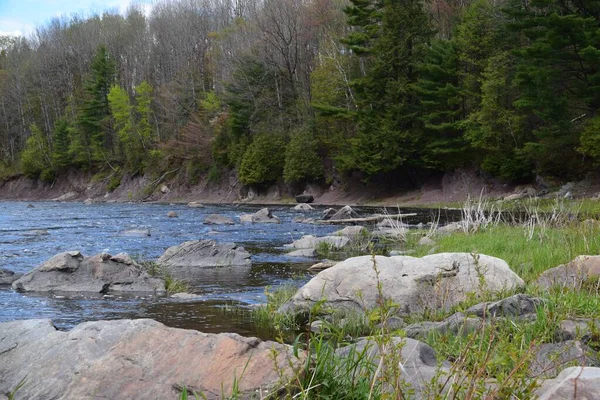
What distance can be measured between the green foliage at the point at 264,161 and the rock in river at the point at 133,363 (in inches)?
1764

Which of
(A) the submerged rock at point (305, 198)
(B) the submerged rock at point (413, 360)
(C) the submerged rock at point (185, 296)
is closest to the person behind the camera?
(B) the submerged rock at point (413, 360)

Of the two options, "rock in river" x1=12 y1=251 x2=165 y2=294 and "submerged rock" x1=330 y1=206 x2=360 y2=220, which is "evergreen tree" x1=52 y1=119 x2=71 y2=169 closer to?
"submerged rock" x1=330 y1=206 x2=360 y2=220

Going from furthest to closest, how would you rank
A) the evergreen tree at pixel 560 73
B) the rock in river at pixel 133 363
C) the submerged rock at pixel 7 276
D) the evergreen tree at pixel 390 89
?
the evergreen tree at pixel 390 89, the evergreen tree at pixel 560 73, the submerged rock at pixel 7 276, the rock in river at pixel 133 363

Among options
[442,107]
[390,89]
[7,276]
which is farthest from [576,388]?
[390,89]

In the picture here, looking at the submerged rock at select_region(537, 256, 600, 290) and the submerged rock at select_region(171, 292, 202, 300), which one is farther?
the submerged rock at select_region(171, 292, 202, 300)

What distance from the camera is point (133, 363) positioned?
14.1 feet

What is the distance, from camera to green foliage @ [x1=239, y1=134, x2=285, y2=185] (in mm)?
49656

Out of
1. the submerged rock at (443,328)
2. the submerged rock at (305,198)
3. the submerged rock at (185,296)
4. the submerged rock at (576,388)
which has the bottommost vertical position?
the submerged rock at (305,198)

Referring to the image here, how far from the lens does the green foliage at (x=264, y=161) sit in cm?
4966

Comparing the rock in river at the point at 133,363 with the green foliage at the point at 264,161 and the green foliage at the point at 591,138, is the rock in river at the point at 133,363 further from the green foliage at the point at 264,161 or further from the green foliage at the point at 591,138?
the green foliage at the point at 264,161

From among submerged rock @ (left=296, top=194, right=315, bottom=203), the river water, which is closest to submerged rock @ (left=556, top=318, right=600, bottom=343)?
the river water

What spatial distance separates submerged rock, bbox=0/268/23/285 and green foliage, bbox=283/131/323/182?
34.4 meters

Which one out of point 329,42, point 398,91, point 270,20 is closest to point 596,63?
point 398,91

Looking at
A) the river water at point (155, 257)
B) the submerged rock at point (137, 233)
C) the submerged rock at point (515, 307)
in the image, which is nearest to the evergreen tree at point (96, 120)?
the river water at point (155, 257)
